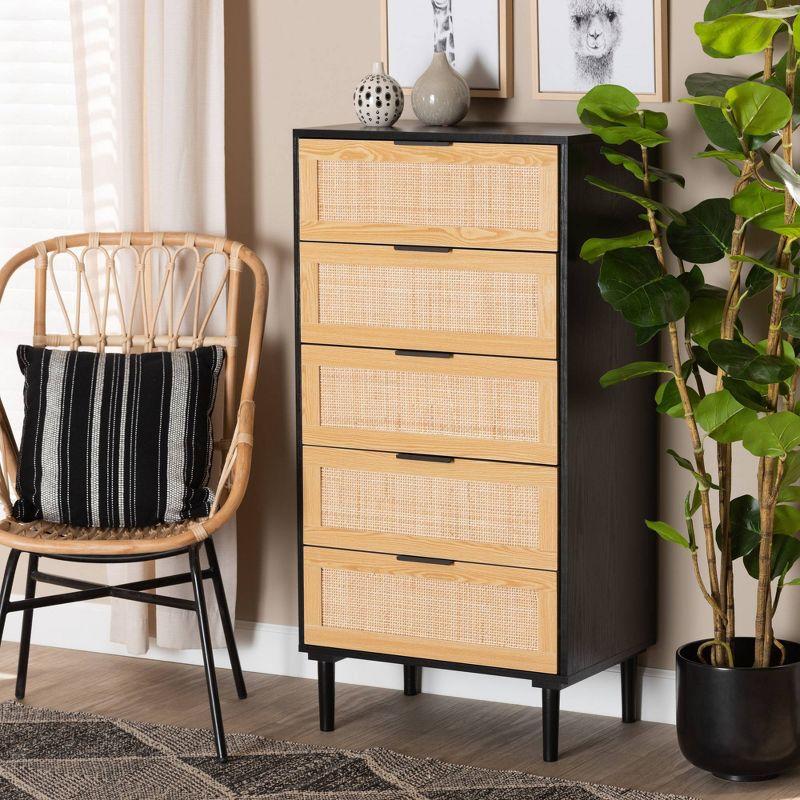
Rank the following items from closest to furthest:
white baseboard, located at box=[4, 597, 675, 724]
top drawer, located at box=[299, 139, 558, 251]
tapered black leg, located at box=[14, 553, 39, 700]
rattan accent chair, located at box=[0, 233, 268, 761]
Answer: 1. top drawer, located at box=[299, 139, 558, 251]
2. rattan accent chair, located at box=[0, 233, 268, 761]
3. white baseboard, located at box=[4, 597, 675, 724]
4. tapered black leg, located at box=[14, 553, 39, 700]

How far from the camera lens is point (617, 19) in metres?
2.93

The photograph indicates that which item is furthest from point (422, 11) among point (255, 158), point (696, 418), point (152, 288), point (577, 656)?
point (577, 656)

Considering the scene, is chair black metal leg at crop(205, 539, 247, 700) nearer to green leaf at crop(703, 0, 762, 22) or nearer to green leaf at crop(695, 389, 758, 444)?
green leaf at crop(695, 389, 758, 444)

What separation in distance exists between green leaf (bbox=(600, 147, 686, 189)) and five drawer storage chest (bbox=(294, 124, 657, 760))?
2.3 inches

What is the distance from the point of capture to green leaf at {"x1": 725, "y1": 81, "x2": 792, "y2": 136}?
→ 95.2 inches

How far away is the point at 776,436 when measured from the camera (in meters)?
2.55

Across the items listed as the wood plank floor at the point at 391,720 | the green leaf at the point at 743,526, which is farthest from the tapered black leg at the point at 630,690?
the green leaf at the point at 743,526

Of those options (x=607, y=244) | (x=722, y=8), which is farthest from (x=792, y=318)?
(x=722, y=8)

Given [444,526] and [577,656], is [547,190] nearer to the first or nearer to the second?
[444,526]

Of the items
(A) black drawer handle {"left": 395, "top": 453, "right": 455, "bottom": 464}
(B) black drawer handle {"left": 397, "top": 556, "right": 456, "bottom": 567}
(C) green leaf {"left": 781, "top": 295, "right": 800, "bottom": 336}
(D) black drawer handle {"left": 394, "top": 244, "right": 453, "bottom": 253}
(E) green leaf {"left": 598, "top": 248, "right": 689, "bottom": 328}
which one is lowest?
(B) black drawer handle {"left": 397, "top": 556, "right": 456, "bottom": 567}

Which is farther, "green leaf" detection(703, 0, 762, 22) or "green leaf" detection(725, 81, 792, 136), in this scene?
"green leaf" detection(703, 0, 762, 22)

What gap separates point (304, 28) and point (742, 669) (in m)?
1.64

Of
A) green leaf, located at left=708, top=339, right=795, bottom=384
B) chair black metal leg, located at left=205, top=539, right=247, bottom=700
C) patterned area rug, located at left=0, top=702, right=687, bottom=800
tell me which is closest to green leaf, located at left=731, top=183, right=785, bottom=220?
green leaf, located at left=708, top=339, right=795, bottom=384

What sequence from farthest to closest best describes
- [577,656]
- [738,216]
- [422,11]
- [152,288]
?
[152,288], [422,11], [577,656], [738,216]
